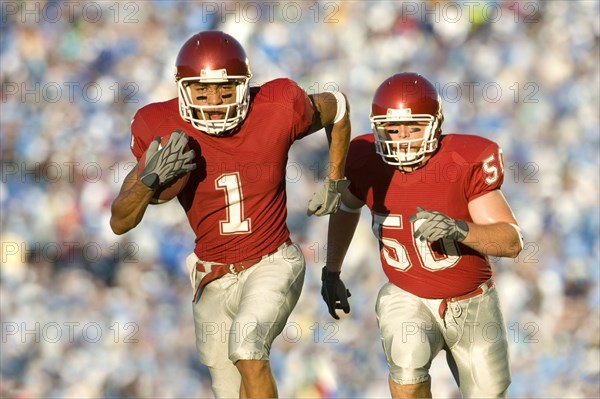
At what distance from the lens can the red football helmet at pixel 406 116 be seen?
301 cm

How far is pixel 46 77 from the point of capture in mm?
5961

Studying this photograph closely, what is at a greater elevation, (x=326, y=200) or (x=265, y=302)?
(x=326, y=200)

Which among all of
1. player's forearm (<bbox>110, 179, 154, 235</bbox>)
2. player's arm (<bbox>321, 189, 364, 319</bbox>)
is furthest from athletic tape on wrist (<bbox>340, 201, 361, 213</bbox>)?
player's forearm (<bbox>110, 179, 154, 235</bbox>)

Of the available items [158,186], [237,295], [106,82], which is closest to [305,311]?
[106,82]

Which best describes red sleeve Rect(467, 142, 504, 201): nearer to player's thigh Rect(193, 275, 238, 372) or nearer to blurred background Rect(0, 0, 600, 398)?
player's thigh Rect(193, 275, 238, 372)

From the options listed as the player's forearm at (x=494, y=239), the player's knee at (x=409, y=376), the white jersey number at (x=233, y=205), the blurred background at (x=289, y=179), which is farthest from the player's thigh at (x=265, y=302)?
the blurred background at (x=289, y=179)

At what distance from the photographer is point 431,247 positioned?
3070 mm

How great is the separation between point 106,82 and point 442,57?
2033 millimetres

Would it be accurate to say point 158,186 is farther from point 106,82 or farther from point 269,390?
point 106,82

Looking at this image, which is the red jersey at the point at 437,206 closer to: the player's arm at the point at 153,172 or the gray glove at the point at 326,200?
the gray glove at the point at 326,200

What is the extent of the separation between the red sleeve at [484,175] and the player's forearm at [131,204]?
0.97 meters

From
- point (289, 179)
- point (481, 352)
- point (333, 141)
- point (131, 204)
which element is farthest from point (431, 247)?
point (289, 179)

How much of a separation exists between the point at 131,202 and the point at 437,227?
852 millimetres

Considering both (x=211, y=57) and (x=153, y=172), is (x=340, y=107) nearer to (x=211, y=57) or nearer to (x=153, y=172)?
(x=211, y=57)
